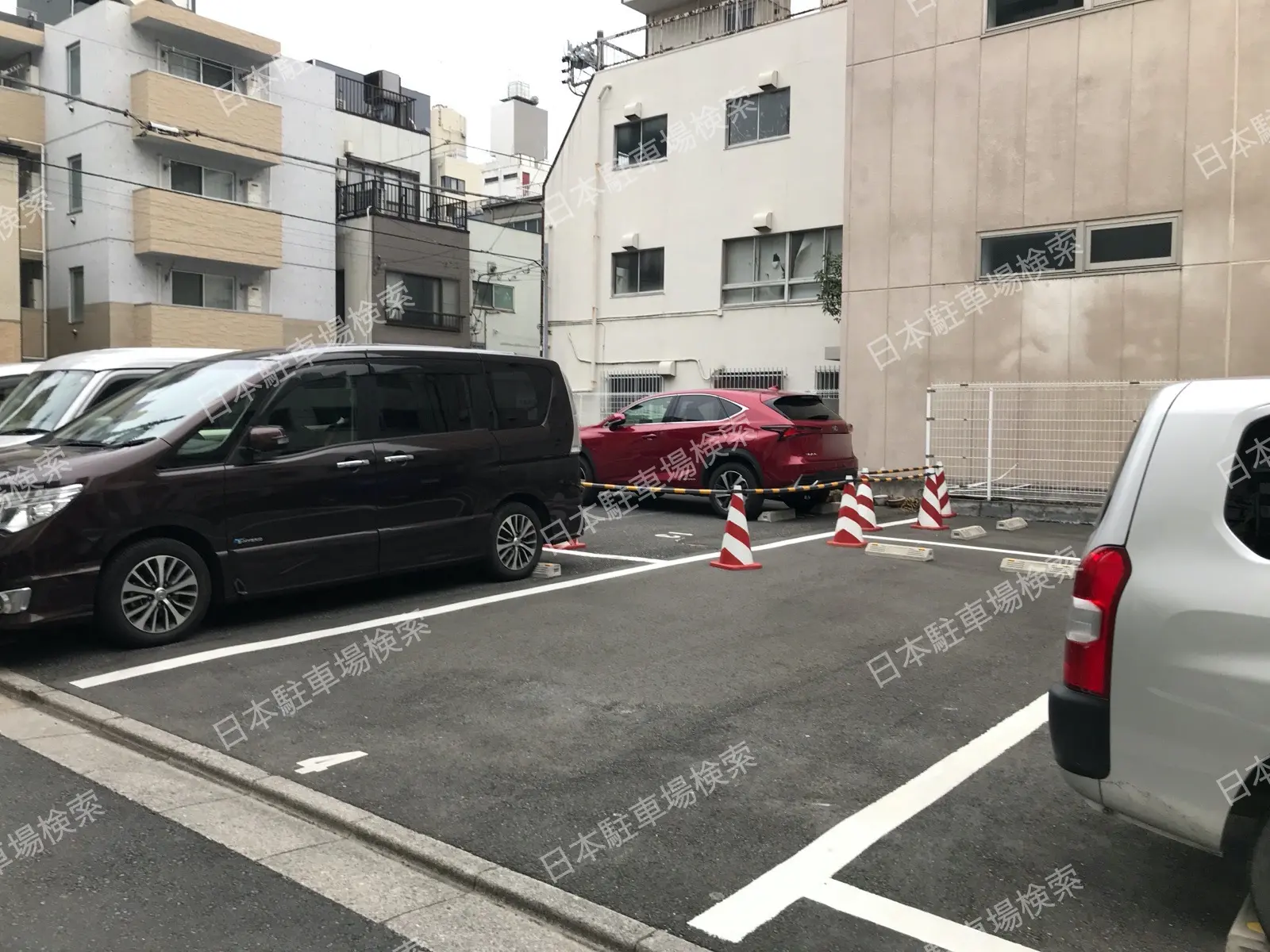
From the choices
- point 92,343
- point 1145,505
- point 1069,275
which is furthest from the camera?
point 92,343

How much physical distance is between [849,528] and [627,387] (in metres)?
11.2

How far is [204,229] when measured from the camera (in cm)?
2544

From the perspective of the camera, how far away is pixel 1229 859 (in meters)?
3.64

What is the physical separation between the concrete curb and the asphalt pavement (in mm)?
81

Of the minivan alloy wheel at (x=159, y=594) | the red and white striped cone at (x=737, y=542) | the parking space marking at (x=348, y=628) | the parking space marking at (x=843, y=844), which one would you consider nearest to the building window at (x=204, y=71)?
the parking space marking at (x=348, y=628)


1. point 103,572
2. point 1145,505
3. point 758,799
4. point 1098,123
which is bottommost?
point 758,799

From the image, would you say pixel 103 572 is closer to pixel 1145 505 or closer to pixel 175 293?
pixel 1145 505

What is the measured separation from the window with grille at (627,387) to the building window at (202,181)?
1214 cm

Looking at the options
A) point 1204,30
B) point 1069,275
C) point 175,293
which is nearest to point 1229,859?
point 1069,275

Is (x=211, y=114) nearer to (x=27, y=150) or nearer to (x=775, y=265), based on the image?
(x=27, y=150)

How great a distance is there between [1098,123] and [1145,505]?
12724 mm

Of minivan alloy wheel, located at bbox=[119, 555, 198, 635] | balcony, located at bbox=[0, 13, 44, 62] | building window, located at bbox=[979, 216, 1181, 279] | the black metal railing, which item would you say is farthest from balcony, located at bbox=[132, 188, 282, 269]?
minivan alloy wheel, located at bbox=[119, 555, 198, 635]

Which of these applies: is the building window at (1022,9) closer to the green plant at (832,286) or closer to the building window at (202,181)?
the green plant at (832,286)

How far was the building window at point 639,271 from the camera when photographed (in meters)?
21.3
